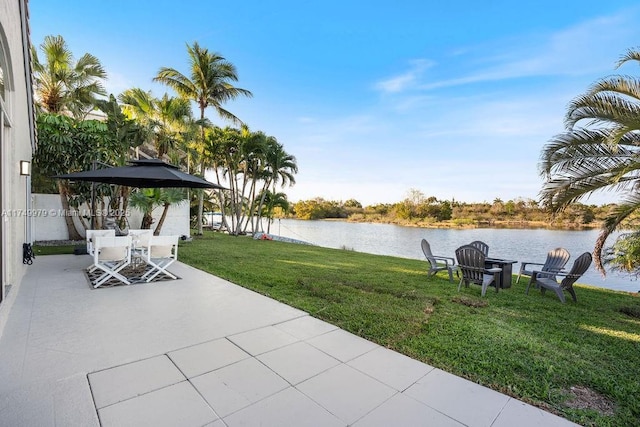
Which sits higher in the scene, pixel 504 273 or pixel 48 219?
pixel 48 219

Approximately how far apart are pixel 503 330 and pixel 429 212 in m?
39.3

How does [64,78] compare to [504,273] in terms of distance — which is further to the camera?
[64,78]

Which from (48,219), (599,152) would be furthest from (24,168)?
(599,152)

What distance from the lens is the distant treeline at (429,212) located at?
1283 inches

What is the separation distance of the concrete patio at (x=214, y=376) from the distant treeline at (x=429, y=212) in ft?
87.0

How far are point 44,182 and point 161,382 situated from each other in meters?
12.0

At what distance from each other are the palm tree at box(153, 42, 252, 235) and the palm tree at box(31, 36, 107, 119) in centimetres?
478

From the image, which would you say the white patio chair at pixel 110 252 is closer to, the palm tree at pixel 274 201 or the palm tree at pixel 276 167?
the palm tree at pixel 276 167

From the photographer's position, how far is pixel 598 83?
5328mm

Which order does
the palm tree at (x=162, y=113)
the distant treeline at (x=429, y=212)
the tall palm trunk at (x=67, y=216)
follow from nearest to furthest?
the tall palm trunk at (x=67, y=216) → the palm tree at (x=162, y=113) → the distant treeline at (x=429, y=212)

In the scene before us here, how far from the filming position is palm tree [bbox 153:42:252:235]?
1675 cm

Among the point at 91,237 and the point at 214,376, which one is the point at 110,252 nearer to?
the point at 91,237

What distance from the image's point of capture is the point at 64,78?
11.4 metres

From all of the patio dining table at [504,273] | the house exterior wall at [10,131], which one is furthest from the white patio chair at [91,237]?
the patio dining table at [504,273]
